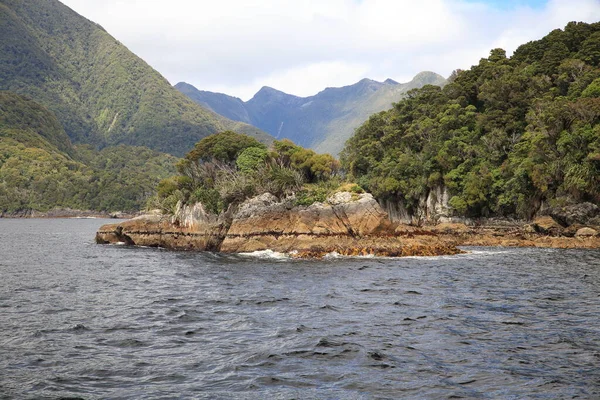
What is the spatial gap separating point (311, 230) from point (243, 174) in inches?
500

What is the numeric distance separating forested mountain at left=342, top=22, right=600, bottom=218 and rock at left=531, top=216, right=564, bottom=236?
2.29m

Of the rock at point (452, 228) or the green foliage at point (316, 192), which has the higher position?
the green foliage at point (316, 192)

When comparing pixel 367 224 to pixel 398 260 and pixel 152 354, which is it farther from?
pixel 152 354

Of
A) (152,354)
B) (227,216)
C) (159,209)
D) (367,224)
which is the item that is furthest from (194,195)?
(152,354)

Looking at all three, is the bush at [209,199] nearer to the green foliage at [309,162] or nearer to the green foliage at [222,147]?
the green foliage at [222,147]

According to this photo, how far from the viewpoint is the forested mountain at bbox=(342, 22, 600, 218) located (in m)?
57.2

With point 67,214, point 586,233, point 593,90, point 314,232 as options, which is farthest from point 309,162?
point 67,214

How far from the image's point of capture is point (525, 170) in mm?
62156

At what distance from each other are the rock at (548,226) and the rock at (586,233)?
2.44 meters

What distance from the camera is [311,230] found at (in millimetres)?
45281

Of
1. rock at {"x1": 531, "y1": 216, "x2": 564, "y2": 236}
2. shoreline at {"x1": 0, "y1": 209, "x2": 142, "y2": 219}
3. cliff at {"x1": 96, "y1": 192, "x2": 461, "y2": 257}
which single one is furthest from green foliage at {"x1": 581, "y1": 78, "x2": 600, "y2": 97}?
shoreline at {"x1": 0, "y1": 209, "x2": 142, "y2": 219}

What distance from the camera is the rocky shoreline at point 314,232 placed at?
43844 millimetres

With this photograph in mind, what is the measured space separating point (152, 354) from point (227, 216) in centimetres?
3690

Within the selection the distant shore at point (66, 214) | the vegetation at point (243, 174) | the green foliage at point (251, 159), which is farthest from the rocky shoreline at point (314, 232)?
the distant shore at point (66, 214)
